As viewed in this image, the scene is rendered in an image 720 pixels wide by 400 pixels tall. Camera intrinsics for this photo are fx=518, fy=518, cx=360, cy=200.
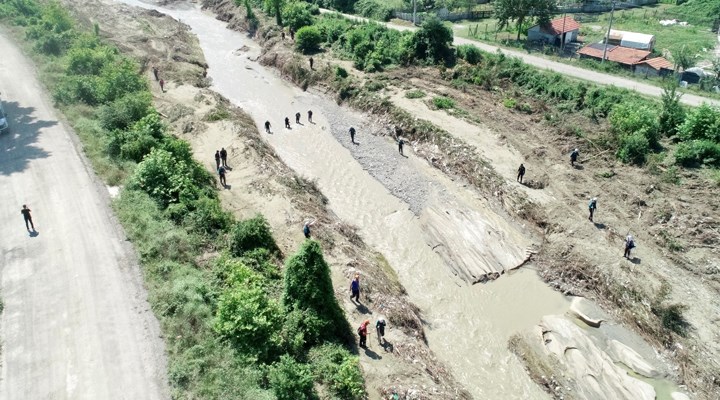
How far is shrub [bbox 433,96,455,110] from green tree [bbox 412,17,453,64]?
337 inches

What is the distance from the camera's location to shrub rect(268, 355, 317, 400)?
→ 17.6 m

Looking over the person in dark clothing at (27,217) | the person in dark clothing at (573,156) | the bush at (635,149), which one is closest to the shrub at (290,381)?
the person in dark clothing at (27,217)

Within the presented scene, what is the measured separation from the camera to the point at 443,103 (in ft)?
152

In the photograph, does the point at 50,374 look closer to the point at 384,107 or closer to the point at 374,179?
the point at 374,179

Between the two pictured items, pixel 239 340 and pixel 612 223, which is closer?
pixel 239 340

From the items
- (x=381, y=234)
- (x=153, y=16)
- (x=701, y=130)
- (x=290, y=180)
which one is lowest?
(x=381, y=234)

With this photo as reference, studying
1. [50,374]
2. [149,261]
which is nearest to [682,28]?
[149,261]

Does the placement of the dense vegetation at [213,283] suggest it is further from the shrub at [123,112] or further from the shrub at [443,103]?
the shrub at [443,103]

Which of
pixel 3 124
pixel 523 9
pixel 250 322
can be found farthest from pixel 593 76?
pixel 3 124

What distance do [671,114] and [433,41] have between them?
24066 mm

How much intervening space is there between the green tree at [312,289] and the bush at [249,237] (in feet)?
15.1

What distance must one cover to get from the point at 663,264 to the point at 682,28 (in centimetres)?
5055

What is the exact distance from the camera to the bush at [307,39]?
2334 inches

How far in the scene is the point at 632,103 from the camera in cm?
4091
